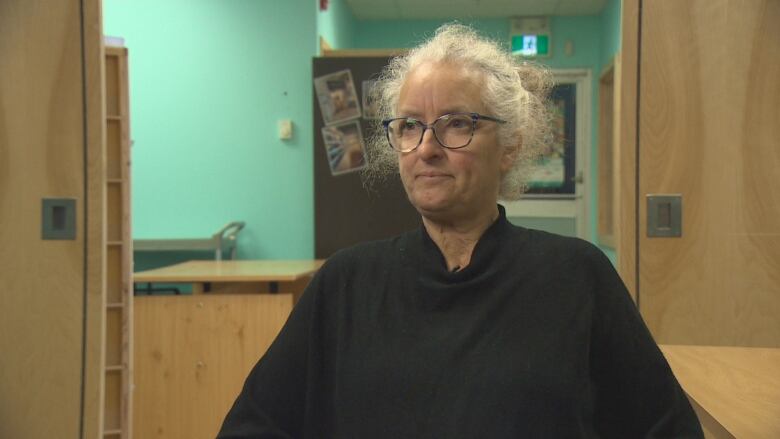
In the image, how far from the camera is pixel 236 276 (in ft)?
10.1

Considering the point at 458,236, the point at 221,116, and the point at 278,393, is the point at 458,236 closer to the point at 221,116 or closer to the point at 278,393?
the point at 278,393

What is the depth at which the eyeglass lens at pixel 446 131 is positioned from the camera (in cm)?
122

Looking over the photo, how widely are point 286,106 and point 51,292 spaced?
2921 mm

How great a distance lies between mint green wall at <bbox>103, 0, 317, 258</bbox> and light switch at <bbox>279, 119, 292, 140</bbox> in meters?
0.04

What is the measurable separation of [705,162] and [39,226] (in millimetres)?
1555

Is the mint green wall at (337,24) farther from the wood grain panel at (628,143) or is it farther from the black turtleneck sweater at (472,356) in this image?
the black turtleneck sweater at (472,356)

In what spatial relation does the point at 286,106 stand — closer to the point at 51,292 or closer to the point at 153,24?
the point at 153,24

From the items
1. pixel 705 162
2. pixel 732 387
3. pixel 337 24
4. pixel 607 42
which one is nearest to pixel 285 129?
pixel 337 24

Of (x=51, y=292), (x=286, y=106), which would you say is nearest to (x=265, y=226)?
(x=286, y=106)

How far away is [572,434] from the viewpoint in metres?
1.11

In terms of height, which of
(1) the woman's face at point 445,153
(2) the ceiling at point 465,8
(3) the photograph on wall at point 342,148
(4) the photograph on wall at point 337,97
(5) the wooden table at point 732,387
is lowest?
(5) the wooden table at point 732,387

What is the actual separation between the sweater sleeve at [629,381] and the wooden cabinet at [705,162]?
0.56 m

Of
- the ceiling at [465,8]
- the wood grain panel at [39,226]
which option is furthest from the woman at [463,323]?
the ceiling at [465,8]

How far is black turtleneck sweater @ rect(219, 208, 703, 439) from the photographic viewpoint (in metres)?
1.12
